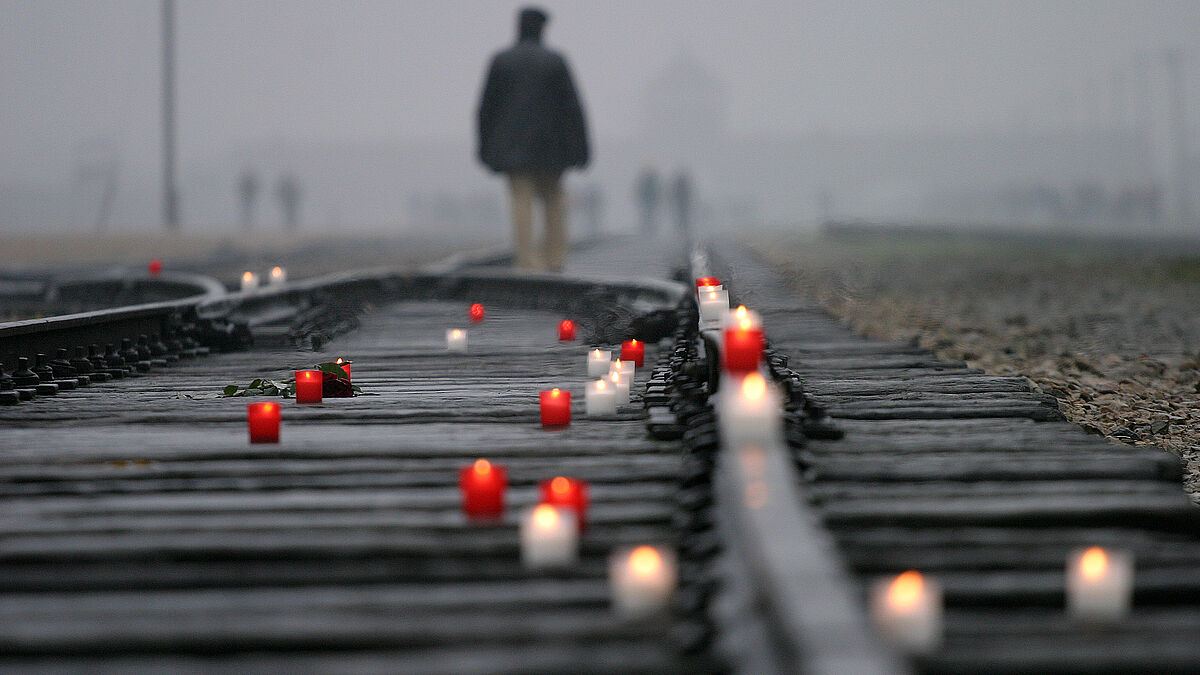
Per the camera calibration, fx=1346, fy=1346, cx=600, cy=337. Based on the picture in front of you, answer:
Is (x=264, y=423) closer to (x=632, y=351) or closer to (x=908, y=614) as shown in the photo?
(x=632, y=351)

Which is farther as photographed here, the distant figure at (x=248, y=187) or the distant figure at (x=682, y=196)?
the distant figure at (x=248, y=187)

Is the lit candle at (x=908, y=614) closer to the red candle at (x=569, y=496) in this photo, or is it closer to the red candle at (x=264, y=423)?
the red candle at (x=569, y=496)

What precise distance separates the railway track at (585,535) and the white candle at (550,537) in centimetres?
4

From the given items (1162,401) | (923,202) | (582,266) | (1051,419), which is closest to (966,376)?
(1051,419)

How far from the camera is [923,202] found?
4481 inches

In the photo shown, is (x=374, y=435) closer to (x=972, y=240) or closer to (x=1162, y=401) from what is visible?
(x=1162, y=401)

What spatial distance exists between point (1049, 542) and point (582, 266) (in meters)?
13.9

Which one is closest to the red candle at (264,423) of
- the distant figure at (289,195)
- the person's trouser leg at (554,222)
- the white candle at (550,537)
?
the white candle at (550,537)

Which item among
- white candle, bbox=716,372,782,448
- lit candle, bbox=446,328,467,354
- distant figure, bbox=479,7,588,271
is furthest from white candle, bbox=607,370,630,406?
distant figure, bbox=479,7,588,271

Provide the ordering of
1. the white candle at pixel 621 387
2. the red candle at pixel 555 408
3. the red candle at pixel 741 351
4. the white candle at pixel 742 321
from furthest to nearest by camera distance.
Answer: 1. the white candle at pixel 621 387
2. the red candle at pixel 555 408
3. the white candle at pixel 742 321
4. the red candle at pixel 741 351

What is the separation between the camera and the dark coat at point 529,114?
482 inches

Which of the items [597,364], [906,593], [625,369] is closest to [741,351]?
[625,369]

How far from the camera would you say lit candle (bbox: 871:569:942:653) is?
2.16 metres

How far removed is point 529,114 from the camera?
1228cm
